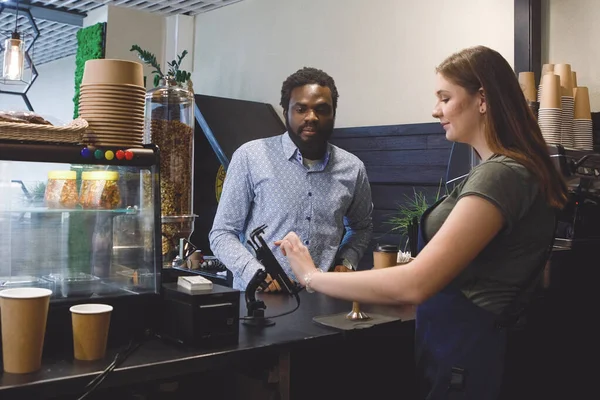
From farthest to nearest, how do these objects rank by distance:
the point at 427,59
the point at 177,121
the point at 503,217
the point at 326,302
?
the point at 427,59 → the point at 326,302 → the point at 177,121 → the point at 503,217

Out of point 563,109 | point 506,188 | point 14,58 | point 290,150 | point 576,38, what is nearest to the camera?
point 506,188

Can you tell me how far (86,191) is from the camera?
1704 millimetres

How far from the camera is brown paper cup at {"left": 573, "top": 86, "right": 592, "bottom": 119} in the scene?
10.7 ft

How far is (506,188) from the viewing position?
154 centimetres

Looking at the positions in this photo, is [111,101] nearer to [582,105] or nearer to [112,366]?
[112,366]

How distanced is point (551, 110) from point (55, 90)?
7.82 metres

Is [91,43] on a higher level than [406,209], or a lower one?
higher

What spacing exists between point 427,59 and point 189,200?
269 cm

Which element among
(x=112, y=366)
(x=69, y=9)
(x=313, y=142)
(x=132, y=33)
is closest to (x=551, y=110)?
(x=313, y=142)

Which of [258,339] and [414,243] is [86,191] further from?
[414,243]

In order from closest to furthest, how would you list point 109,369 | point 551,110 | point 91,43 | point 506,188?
point 109,369
point 506,188
point 551,110
point 91,43

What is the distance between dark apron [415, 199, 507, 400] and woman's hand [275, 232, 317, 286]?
1.04ft

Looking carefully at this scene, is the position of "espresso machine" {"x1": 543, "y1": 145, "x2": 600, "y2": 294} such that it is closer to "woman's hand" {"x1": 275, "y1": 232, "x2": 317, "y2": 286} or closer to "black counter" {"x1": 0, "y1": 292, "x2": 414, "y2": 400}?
"black counter" {"x1": 0, "y1": 292, "x2": 414, "y2": 400}

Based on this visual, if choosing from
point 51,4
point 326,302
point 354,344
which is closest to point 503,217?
point 354,344
